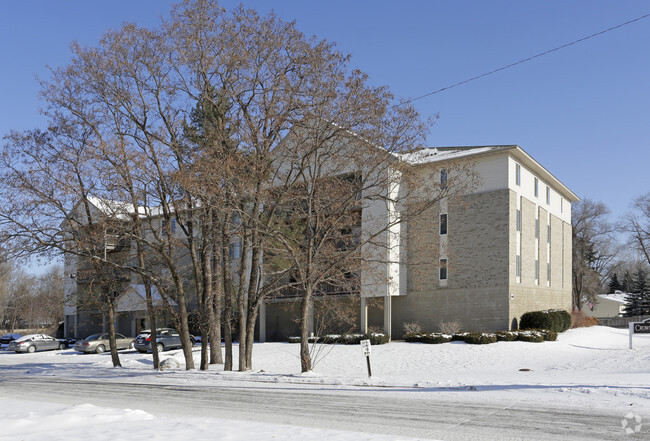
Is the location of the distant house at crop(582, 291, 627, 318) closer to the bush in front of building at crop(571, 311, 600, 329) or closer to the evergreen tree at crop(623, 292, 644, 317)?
the evergreen tree at crop(623, 292, 644, 317)

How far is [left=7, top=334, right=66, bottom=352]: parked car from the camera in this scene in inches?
1922

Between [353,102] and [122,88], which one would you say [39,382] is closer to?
[122,88]

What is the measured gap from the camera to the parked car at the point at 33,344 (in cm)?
4881

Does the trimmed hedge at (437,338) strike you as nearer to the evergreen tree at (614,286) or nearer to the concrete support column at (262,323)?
the concrete support column at (262,323)

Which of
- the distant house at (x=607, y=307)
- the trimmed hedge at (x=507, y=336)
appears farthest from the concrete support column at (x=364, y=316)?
the distant house at (x=607, y=307)

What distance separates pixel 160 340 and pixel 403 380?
28.9 metres

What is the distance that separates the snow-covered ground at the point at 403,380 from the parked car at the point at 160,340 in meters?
3.88

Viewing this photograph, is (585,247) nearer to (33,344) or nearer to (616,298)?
(616,298)

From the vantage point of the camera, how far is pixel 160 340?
1709 inches

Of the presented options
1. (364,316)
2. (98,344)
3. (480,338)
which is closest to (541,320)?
(480,338)

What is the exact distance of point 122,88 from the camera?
984 inches

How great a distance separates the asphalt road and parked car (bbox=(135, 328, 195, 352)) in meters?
23.7

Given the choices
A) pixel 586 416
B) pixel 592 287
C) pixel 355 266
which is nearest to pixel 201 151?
pixel 355 266

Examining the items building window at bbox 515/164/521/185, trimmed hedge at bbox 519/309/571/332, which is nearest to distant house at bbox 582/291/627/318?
trimmed hedge at bbox 519/309/571/332
